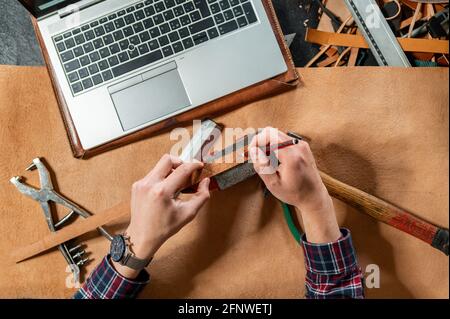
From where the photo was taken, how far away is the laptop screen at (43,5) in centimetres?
75

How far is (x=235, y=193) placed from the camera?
2.55 feet

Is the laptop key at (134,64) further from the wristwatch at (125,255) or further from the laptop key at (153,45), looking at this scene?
the wristwatch at (125,255)

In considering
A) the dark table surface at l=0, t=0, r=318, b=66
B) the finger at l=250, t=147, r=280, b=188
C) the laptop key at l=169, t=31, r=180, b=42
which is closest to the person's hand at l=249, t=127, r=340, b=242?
the finger at l=250, t=147, r=280, b=188

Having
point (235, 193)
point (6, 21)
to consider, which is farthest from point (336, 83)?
point (6, 21)

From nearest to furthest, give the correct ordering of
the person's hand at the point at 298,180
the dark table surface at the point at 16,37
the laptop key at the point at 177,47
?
the person's hand at the point at 298,180
the laptop key at the point at 177,47
the dark table surface at the point at 16,37

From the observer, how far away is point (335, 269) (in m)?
0.69

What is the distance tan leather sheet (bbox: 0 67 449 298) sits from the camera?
729mm

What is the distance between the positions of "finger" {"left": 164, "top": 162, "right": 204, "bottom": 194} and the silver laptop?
124 millimetres

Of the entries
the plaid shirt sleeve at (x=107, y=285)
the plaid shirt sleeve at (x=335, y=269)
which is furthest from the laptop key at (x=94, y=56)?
the plaid shirt sleeve at (x=335, y=269)

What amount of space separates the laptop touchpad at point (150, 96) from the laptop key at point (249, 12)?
139 millimetres

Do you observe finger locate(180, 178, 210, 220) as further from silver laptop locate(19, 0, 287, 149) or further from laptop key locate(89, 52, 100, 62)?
laptop key locate(89, 52, 100, 62)

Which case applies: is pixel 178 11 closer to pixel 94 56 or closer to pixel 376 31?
pixel 94 56
